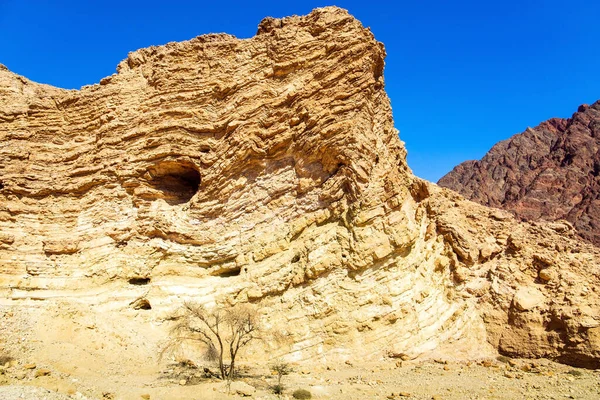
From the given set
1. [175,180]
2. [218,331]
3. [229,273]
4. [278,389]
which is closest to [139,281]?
[229,273]

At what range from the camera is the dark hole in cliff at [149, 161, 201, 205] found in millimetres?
20984

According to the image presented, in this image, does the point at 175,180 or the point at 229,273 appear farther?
the point at 175,180

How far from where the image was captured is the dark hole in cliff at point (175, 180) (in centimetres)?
2098

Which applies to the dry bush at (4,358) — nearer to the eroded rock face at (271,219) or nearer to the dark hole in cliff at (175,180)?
the eroded rock face at (271,219)

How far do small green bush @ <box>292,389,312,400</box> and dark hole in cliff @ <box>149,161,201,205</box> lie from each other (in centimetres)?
1213

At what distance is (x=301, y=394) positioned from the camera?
12297 mm

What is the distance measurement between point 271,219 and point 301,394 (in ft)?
27.3

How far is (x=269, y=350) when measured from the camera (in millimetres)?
16047

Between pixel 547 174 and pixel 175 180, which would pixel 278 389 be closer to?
pixel 175 180

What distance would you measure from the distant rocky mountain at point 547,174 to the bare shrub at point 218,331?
1552 inches

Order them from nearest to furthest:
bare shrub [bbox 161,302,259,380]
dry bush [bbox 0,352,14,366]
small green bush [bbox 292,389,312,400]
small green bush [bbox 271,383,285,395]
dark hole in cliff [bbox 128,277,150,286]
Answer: small green bush [bbox 292,389,312,400]
small green bush [bbox 271,383,285,395]
dry bush [bbox 0,352,14,366]
bare shrub [bbox 161,302,259,380]
dark hole in cliff [bbox 128,277,150,286]

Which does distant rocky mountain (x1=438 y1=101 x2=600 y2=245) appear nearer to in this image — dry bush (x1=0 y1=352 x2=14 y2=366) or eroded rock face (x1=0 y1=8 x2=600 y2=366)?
eroded rock face (x1=0 y1=8 x2=600 y2=366)

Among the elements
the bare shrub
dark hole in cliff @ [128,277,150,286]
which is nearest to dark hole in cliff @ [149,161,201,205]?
dark hole in cliff @ [128,277,150,286]

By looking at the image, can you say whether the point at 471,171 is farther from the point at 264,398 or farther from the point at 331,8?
the point at 264,398
